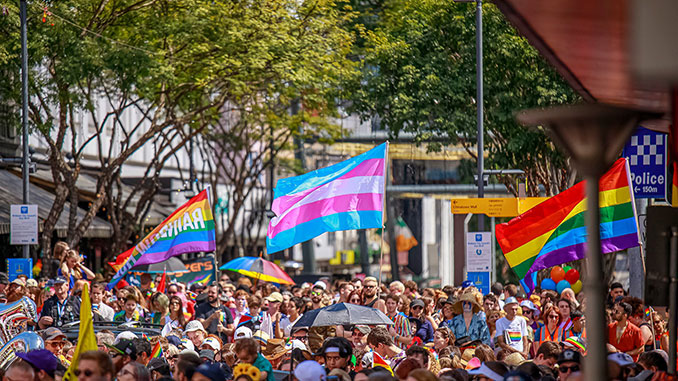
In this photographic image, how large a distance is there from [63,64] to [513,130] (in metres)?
11.2

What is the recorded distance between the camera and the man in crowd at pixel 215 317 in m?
14.7

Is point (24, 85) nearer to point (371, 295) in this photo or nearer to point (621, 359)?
point (371, 295)

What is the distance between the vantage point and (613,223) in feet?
42.4

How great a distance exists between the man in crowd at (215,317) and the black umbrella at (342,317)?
2.50m

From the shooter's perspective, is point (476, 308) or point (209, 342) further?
point (476, 308)

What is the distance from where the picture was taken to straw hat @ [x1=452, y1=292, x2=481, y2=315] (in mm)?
13638

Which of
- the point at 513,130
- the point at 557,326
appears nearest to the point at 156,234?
the point at 557,326

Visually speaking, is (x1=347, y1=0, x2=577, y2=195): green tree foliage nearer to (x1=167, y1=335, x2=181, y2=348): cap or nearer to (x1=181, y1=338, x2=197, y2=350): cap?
(x1=181, y1=338, x2=197, y2=350): cap

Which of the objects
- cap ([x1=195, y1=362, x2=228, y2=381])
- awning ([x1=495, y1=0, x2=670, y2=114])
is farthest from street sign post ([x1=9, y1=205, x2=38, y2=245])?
awning ([x1=495, y1=0, x2=670, y2=114])

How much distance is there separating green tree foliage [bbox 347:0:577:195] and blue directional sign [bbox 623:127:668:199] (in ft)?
35.3

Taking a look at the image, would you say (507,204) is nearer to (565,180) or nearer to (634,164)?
(634,164)

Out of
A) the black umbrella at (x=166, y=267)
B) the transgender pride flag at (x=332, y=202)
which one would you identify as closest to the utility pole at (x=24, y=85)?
the black umbrella at (x=166, y=267)

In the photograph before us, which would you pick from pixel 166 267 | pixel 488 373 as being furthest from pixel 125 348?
pixel 166 267

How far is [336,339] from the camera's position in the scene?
9.27m
